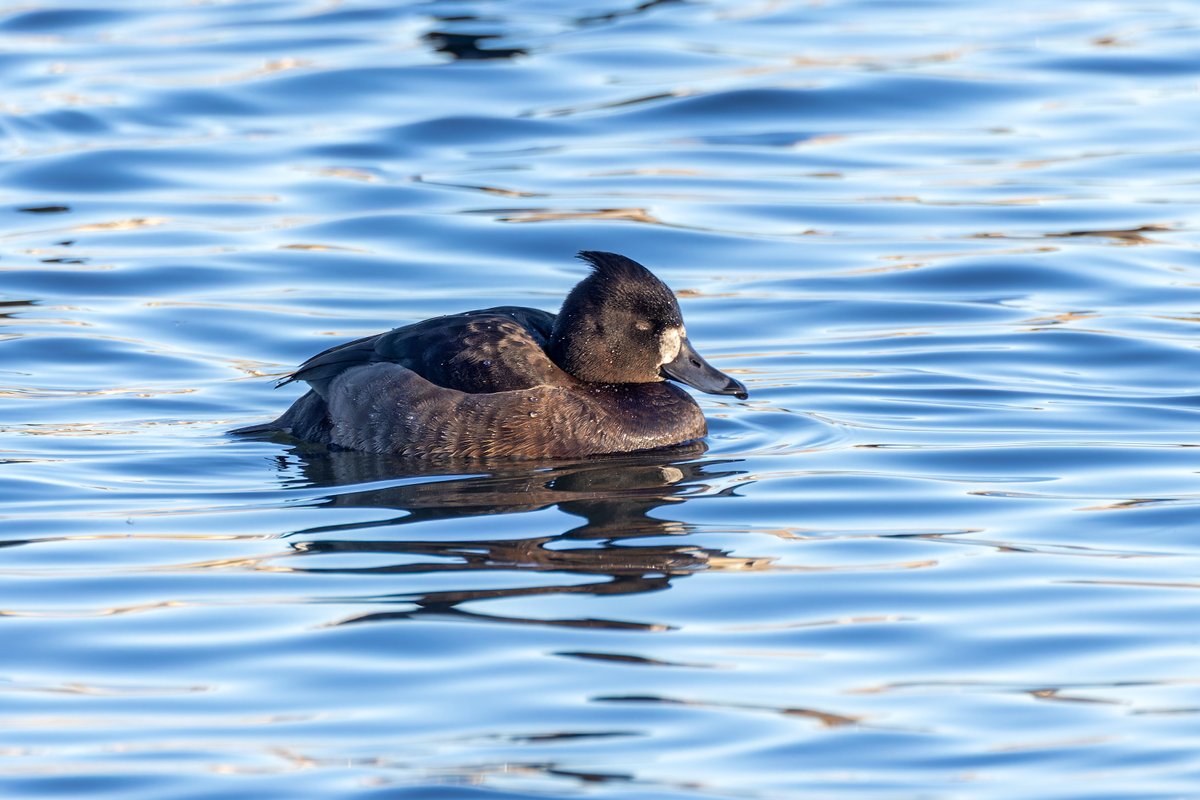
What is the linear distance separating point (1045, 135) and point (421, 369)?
7.80m

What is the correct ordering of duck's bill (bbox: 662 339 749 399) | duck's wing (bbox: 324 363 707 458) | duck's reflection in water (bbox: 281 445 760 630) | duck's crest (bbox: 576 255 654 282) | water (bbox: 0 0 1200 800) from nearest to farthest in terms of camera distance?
1. water (bbox: 0 0 1200 800)
2. duck's reflection in water (bbox: 281 445 760 630)
3. duck's wing (bbox: 324 363 707 458)
4. duck's crest (bbox: 576 255 654 282)
5. duck's bill (bbox: 662 339 749 399)

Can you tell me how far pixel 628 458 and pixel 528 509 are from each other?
97cm

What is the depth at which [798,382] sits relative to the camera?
30.2 feet

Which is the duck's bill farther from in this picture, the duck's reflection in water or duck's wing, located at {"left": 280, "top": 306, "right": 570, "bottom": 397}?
duck's wing, located at {"left": 280, "top": 306, "right": 570, "bottom": 397}

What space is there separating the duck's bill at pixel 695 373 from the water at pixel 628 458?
0.24 meters

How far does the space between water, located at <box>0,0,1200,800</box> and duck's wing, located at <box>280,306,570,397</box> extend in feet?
1.34

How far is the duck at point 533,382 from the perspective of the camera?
786cm

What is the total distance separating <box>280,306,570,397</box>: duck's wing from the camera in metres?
7.89

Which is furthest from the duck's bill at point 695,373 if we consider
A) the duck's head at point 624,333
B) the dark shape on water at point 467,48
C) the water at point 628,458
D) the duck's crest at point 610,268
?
the dark shape on water at point 467,48

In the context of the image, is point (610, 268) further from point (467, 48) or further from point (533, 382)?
point (467, 48)

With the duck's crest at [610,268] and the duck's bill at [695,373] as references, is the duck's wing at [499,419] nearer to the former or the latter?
the duck's bill at [695,373]

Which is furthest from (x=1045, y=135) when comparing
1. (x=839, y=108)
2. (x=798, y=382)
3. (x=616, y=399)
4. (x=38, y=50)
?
(x=38, y=50)

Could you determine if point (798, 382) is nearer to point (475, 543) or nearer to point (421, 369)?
point (421, 369)

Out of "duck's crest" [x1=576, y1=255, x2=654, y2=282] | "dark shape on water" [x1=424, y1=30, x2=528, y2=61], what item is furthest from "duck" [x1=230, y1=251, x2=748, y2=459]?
"dark shape on water" [x1=424, y1=30, x2=528, y2=61]
